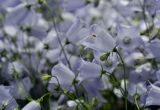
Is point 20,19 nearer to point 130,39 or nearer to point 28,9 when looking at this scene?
point 28,9

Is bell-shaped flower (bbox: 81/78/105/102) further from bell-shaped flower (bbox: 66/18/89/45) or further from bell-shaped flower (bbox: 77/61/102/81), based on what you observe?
bell-shaped flower (bbox: 77/61/102/81)

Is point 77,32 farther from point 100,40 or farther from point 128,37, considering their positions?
point 100,40

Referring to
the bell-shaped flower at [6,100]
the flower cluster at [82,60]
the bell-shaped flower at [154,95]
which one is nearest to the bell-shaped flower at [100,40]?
the flower cluster at [82,60]

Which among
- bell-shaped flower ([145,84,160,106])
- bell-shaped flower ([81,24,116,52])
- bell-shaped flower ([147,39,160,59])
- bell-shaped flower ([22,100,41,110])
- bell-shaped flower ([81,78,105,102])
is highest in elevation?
bell-shaped flower ([81,24,116,52])

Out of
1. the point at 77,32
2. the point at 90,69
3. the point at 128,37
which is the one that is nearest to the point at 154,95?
the point at 90,69

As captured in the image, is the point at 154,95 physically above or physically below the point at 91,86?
above

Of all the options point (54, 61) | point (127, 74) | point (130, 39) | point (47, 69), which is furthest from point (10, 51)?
point (130, 39)

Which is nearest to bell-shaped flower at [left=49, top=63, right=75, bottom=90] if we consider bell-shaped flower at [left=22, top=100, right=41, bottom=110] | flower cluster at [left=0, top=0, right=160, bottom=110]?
flower cluster at [left=0, top=0, right=160, bottom=110]

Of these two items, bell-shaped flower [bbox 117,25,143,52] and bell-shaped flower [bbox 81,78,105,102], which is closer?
bell-shaped flower [bbox 117,25,143,52]
